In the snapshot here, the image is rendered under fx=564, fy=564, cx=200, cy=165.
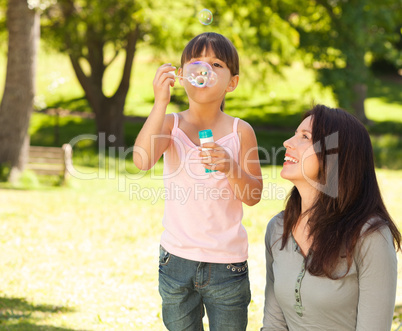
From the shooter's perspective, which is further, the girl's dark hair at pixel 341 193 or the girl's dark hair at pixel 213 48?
the girl's dark hair at pixel 213 48

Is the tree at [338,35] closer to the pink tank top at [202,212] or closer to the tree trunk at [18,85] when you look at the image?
the tree trunk at [18,85]

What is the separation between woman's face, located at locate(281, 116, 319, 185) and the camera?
93.3 inches

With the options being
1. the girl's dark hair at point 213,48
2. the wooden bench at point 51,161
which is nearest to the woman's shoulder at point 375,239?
the girl's dark hair at point 213,48

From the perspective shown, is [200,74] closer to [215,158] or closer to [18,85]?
[215,158]

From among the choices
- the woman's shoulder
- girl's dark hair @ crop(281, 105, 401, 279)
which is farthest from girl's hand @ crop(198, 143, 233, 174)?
the woman's shoulder

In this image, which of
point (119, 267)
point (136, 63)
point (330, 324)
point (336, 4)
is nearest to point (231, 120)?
point (330, 324)

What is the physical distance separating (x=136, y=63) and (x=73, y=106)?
683cm

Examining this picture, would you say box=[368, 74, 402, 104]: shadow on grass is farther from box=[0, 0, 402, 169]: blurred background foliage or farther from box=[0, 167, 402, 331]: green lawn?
box=[0, 167, 402, 331]: green lawn

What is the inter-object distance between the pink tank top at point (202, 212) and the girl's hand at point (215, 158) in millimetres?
190

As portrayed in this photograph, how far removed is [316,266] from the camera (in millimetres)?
2244

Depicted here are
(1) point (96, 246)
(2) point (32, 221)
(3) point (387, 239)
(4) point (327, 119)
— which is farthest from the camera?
(2) point (32, 221)

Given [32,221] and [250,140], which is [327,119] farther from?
[32,221]

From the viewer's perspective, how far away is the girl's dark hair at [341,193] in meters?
2.22

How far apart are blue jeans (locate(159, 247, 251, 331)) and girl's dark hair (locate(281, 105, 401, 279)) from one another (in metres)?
0.40
